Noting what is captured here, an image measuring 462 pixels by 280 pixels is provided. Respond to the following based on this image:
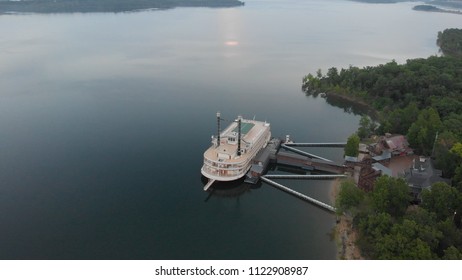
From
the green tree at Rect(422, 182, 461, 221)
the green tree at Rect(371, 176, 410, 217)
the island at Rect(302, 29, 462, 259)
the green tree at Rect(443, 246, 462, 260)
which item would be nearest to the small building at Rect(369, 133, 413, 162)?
the island at Rect(302, 29, 462, 259)

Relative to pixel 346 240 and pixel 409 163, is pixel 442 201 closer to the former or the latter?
pixel 346 240

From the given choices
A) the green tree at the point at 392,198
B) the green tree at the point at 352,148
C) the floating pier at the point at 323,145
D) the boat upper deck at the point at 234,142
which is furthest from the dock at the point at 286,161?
the green tree at the point at 392,198

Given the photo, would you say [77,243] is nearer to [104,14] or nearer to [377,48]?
[377,48]

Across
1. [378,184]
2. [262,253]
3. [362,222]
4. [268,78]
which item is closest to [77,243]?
[262,253]

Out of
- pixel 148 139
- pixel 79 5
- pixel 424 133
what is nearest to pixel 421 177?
pixel 424 133

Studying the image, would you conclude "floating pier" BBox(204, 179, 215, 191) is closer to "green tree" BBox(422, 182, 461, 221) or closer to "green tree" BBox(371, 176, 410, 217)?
"green tree" BBox(371, 176, 410, 217)

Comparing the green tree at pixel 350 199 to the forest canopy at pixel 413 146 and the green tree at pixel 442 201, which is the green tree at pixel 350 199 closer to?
the forest canopy at pixel 413 146
